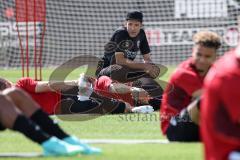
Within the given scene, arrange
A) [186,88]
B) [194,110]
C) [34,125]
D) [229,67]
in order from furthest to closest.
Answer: [186,88]
[194,110]
[34,125]
[229,67]

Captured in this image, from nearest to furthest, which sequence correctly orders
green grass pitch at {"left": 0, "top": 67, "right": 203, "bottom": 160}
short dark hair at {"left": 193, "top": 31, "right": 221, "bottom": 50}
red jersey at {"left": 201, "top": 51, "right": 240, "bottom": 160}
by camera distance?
red jersey at {"left": 201, "top": 51, "right": 240, "bottom": 160} → green grass pitch at {"left": 0, "top": 67, "right": 203, "bottom": 160} → short dark hair at {"left": 193, "top": 31, "right": 221, "bottom": 50}

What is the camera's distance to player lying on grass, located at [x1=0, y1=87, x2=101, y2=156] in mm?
5617

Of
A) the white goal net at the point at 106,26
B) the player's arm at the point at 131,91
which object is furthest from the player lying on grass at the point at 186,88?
the white goal net at the point at 106,26

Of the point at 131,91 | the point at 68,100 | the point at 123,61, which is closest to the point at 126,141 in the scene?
the point at 68,100

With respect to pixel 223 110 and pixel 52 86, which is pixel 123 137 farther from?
→ pixel 223 110

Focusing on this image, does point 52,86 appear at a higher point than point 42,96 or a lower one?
higher

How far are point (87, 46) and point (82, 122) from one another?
572 inches

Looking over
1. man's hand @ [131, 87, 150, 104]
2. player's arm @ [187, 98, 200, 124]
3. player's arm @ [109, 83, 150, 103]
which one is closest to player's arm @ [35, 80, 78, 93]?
player's arm @ [109, 83, 150, 103]

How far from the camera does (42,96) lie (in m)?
9.70

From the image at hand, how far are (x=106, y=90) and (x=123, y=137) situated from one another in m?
3.19

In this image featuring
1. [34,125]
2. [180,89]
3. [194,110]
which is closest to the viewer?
[34,125]

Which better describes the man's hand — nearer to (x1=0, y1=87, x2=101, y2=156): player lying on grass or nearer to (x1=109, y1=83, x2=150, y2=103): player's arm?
(x1=109, y1=83, x2=150, y2=103): player's arm

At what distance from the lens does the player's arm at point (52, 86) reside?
9516 mm

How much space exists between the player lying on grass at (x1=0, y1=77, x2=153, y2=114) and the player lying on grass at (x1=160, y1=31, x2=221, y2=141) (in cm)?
303
